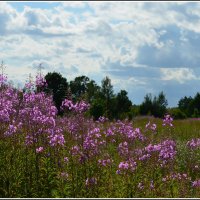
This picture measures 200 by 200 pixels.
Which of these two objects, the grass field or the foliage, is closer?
the grass field

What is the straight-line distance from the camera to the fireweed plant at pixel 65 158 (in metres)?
7.87

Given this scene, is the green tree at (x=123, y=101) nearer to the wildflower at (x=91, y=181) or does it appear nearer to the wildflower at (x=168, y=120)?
the wildflower at (x=168, y=120)

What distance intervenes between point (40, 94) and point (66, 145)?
1175mm

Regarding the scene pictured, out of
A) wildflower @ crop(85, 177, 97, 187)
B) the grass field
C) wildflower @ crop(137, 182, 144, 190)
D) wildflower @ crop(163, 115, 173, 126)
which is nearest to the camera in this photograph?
wildflower @ crop(85, 177, 97, 187)

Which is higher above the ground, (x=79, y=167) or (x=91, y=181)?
(x=79, y=167)

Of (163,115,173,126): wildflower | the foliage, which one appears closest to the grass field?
(163,115,173,126): wildflower

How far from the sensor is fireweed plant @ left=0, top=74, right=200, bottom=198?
787cm

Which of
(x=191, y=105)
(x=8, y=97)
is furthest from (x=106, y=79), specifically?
(x=8, y=97)

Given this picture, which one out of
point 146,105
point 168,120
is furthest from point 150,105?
point 168,120

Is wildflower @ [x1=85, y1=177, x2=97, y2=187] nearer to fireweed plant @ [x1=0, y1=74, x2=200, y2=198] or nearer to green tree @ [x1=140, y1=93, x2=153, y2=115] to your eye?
fireweed plant @ [x1=0, y1=74, x2=200, y2=198]

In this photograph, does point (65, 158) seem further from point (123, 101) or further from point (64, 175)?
point (123, 101)

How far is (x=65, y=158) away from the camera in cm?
832

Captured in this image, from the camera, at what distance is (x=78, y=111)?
26.1 feet

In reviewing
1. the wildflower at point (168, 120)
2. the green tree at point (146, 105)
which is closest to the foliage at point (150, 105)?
the green tree at point (146, 105)
